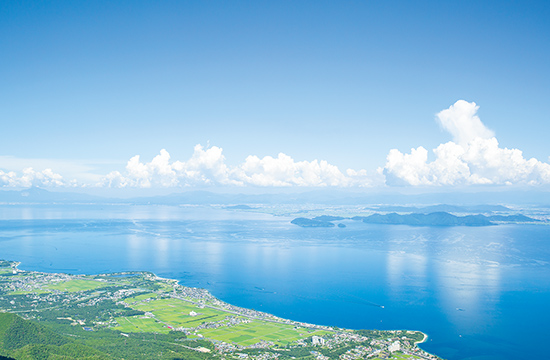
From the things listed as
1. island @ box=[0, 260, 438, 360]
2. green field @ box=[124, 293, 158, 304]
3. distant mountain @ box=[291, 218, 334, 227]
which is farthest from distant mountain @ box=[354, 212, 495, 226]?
green field @ box=[124, 293, 158, 304]

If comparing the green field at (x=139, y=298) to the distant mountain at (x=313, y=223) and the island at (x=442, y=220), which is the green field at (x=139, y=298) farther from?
the island at (x=442, y=220)

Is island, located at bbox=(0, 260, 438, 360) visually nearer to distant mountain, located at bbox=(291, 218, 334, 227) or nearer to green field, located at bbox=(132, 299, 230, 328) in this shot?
green field, located at bbox=(132, 299, 230, 328)

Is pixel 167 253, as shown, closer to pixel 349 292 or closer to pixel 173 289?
pixel 173 289

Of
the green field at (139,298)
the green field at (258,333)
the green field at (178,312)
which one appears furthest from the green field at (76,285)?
the green field at (258,333)

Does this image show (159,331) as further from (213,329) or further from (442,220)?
(442,220)

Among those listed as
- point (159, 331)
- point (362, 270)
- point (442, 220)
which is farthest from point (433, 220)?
point (159, 331)

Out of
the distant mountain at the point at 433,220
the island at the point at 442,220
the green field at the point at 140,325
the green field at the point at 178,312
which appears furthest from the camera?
the island at the point at 442,220
